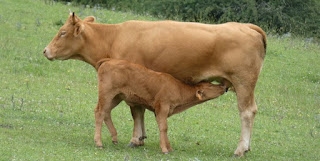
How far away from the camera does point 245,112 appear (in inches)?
469

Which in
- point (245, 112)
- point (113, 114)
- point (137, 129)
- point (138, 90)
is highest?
point (138, 90)

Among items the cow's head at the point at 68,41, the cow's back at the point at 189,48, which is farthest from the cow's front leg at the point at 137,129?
the cow's head at the point at 68,41

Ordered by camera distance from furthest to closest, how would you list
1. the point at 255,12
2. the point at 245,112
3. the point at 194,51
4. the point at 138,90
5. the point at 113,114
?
the point at 255,12
the point at 113,114
the point at 245,112
the point at 194,51
the point at 138,90

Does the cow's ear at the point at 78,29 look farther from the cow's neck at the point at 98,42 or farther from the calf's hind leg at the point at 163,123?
the calf's hind leg at the point at 163,123

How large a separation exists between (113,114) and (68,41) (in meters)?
2.82

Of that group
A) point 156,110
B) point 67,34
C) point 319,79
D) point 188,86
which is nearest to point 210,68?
point 188,86

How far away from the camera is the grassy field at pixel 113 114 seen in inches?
451

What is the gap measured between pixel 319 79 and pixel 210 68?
9.91 meters

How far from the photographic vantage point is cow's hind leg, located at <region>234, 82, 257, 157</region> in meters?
11.8

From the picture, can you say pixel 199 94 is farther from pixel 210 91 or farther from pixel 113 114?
pixel 113 114

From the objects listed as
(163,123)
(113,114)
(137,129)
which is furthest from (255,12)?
(163,123)

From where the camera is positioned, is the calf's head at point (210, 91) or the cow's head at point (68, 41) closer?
the calf's head at point (210, 91)

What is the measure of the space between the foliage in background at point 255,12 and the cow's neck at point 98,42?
19.3 metres

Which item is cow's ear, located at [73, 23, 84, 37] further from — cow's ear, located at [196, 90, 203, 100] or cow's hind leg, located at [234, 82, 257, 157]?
cow's hind leg, located at [234, 82, 257, 157]
